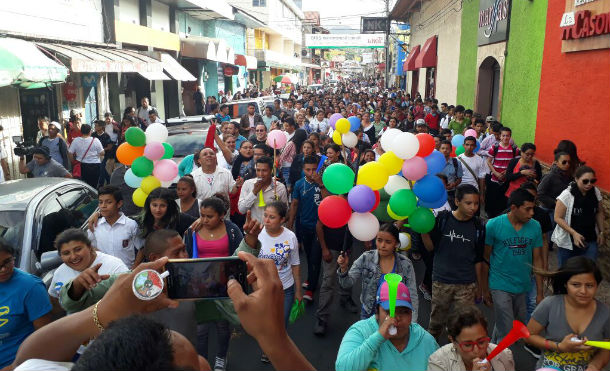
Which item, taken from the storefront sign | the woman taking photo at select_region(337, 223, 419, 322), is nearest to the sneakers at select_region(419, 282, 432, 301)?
the woman taking photo at select_region(337, 223, 419, 322)

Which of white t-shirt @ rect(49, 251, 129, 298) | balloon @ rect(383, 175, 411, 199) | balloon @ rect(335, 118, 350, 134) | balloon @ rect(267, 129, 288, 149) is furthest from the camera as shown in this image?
balloon @ rect(335, 118, 350, 134)

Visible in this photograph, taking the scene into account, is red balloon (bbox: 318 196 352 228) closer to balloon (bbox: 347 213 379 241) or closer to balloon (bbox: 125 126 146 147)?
balloon (bbox: 347 213 379 241)

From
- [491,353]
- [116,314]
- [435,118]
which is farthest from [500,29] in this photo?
[116,314]

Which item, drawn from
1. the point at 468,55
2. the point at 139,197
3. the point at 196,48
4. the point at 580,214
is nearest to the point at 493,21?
the point at 468,55

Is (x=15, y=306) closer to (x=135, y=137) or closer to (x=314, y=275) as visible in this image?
(x=135, y=137)

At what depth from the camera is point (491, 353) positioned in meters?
2.90

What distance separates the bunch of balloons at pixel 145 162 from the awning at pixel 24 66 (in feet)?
15.8

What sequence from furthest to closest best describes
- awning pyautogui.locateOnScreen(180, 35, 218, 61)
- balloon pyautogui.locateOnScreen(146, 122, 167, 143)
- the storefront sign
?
awning pyautogui.locateOnScreen(180, 35, 218, 61)
the storefront sign
balloon pyautogui.locateOnScreen(146, 122, 167, 143)

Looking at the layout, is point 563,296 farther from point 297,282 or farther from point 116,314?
point 116,314

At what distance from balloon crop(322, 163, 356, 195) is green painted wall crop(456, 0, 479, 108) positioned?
1181cm

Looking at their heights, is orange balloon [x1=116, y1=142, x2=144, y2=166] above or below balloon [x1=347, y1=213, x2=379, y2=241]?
above

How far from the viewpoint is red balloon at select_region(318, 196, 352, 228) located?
16.6 ft

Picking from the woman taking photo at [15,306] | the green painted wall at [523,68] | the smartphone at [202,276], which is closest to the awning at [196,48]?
the green painted wall at [523,68]

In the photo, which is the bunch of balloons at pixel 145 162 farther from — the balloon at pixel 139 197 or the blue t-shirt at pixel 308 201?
the blue t-shirt at pixel 308 201
